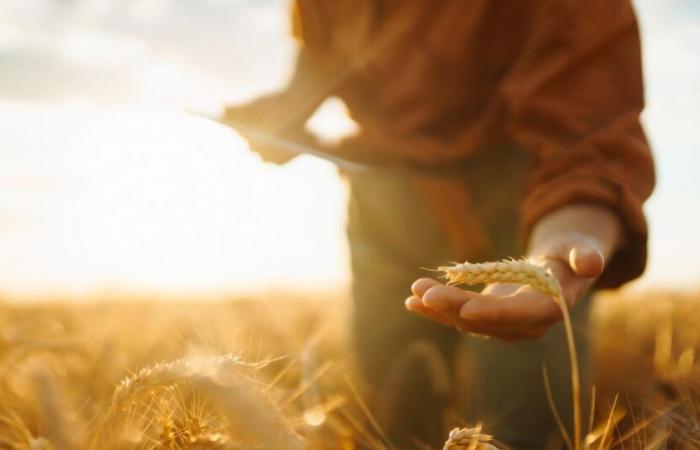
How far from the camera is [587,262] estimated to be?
0.73 meters

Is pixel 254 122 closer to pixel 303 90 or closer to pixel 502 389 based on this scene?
pixel 303 90

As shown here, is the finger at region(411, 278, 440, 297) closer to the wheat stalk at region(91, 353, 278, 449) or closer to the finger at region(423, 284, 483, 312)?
the finger at region(423, 284, 483, 312)

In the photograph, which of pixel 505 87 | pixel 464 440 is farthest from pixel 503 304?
pixel 505 87

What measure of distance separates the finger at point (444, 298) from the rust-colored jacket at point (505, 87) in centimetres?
36

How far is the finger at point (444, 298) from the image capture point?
701 mm

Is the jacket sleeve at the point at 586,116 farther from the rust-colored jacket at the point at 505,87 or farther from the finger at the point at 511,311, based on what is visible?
the finger at the point at 511,311

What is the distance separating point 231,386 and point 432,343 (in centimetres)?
122

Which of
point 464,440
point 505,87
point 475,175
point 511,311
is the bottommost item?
point 464,440

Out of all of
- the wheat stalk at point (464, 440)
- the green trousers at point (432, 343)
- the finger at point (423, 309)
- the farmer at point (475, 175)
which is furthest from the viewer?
the green trousers at point (432, 343)

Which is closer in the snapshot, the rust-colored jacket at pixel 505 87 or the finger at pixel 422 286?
the finger at pixel 422 286

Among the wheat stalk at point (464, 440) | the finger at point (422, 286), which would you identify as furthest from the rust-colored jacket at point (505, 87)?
the wheat stalk at point (464, 440)

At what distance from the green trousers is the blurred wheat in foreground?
0.10 m

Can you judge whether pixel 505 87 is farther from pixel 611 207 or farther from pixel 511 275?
pixel 511 275

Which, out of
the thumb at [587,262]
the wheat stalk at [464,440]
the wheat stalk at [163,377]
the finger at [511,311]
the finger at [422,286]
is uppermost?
the thumb at [587,262]
